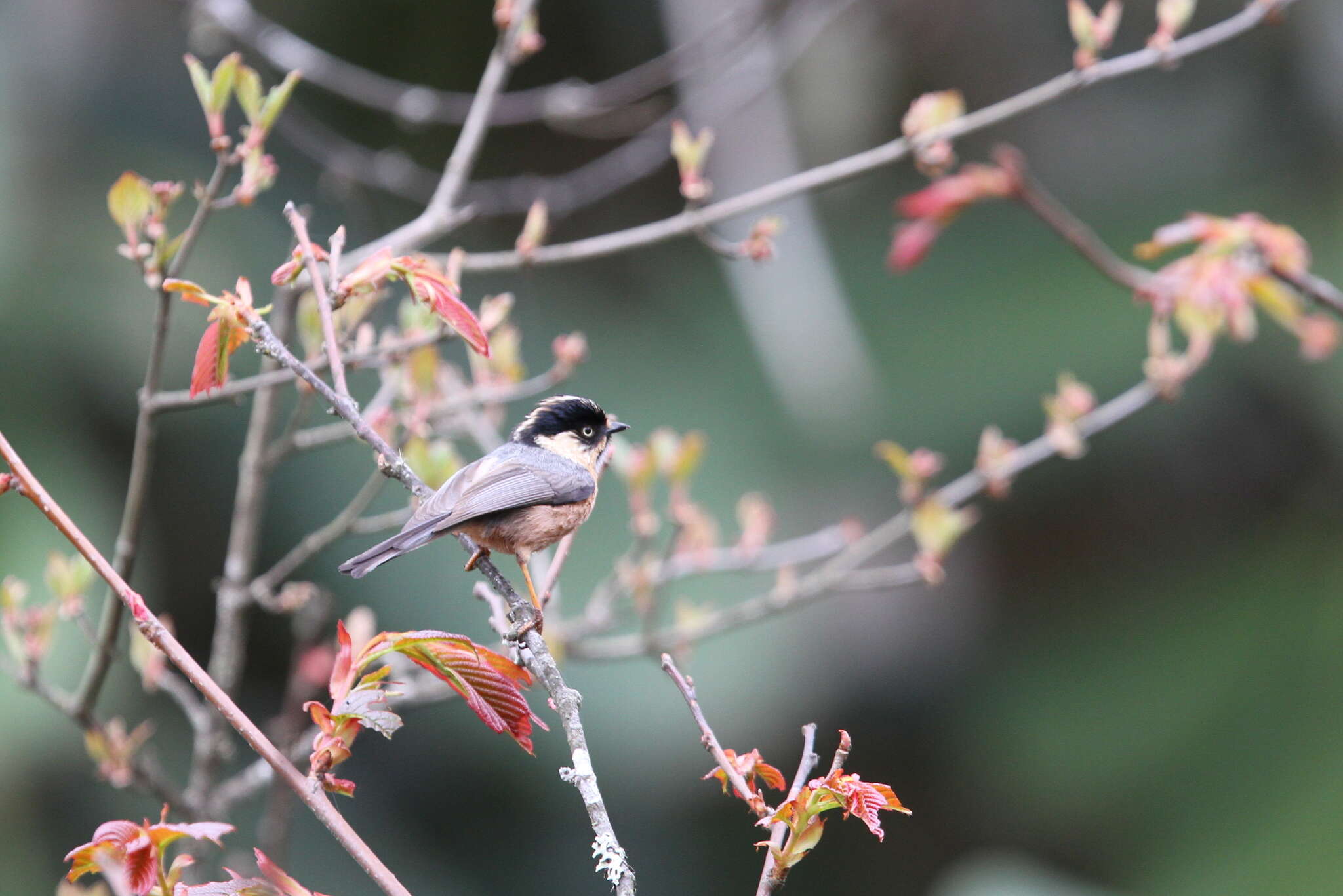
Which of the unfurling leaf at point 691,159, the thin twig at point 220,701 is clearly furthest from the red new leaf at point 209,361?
the unfurling leaf at point 691,159

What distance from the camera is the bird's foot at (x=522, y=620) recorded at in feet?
4.67

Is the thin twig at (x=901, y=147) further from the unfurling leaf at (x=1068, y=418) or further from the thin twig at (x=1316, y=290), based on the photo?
the unfurling leaf at (x=1068, y=418)

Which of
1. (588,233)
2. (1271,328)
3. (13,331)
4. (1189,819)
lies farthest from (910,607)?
(13,331)

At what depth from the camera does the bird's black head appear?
2.28m

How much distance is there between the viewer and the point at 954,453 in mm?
4781

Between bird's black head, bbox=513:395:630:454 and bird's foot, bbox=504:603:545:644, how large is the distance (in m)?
0.70

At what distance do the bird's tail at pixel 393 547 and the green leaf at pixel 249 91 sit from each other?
676mm

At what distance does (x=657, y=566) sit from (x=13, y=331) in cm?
276

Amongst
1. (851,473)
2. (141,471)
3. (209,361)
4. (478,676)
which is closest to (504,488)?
(141,471)

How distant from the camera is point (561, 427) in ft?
7.59

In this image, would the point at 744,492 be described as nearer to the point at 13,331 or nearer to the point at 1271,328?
the point at 1271,328

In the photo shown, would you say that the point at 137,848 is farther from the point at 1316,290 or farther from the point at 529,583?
the point at 1316,290

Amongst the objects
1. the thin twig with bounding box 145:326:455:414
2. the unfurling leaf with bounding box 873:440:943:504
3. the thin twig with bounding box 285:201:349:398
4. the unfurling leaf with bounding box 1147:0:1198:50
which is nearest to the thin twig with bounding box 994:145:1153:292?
the unfurling leaf with bounding box 1147:0:1198:50

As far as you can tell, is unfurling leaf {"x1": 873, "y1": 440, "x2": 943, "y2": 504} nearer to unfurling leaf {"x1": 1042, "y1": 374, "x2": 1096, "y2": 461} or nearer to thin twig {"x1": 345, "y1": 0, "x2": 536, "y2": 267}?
unfurling leaf {"x1": 1042, "y1": 374, "x2": 1096, "y2": 461}
